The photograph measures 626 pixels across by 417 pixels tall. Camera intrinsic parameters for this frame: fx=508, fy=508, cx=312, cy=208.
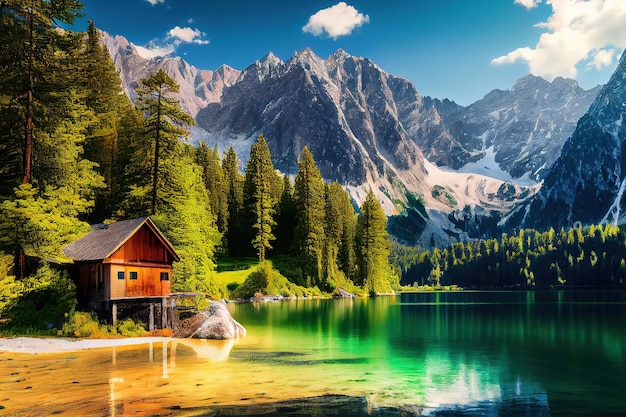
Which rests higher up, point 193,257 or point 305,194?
point 305,194

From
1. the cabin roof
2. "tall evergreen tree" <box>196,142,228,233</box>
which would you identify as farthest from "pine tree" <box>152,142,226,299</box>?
"tall evergreen tree" <box>196,142,228,233</box>

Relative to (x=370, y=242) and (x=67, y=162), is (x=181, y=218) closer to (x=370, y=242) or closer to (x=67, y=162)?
(x=67, y=162)

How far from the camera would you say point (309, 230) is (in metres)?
102

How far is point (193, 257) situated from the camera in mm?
51375

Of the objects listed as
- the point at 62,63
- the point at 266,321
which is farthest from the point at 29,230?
the point at 266,321

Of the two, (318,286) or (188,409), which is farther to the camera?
(318,286)

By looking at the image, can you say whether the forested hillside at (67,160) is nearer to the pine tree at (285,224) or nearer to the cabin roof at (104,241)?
the cabin roof at (104,241)

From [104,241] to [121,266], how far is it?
2580 millimetres

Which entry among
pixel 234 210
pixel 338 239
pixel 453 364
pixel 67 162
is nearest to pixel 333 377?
pixel 453 364

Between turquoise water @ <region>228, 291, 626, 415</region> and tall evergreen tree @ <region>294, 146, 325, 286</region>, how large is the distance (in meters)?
53.2

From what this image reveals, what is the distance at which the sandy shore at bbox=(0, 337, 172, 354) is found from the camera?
2861cm

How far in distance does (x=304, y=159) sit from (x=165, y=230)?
64168mm

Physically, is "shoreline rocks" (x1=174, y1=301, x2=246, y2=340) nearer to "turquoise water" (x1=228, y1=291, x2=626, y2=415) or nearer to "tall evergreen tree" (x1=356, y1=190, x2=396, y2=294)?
"turquoise water" (x1=228, y1=291, x2=626, y2=415)

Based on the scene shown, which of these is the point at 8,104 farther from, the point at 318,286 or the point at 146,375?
the point at 318,286
